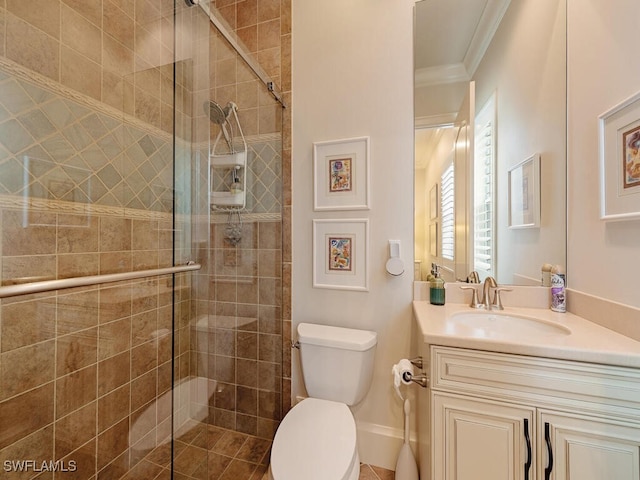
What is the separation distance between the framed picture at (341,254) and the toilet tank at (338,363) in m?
0.28

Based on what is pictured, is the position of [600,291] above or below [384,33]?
below

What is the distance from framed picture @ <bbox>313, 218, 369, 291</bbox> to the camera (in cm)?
149

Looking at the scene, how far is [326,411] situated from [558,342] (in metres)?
0.92

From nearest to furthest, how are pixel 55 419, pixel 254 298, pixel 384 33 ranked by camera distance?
1. pixel 55 419
2. pixel 384 33
3. pixel 254 298

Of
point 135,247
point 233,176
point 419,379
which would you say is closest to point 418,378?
point 419,379

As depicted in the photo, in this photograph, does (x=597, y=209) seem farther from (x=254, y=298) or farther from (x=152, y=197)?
(x=152, y=197)

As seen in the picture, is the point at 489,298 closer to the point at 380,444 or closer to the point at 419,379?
the point at 419,379

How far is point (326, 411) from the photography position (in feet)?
4.01

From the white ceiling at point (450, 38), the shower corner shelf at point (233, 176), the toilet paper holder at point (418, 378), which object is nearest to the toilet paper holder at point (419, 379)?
the toilet paper holder at point (418, 378)

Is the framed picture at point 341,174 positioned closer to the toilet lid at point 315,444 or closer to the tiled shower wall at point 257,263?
the tiled shower wall at point 257,263

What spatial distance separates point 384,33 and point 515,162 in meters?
0.96

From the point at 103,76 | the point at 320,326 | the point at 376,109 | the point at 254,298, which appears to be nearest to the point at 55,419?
the point at 254,298

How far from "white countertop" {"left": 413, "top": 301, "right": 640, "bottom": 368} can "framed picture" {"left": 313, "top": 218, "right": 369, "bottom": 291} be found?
460 mm

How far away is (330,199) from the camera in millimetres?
1550
